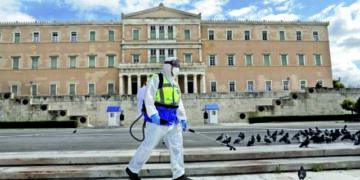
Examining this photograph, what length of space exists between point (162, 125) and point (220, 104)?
28.7 m

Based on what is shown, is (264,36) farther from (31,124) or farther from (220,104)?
(31,124)

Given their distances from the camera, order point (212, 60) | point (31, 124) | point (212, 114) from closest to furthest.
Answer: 1. point (31, 124)
2. point (212, 114)
3. point (212, 60)

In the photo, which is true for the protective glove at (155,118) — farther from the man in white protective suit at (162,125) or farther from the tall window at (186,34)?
the tall window at (186,34)

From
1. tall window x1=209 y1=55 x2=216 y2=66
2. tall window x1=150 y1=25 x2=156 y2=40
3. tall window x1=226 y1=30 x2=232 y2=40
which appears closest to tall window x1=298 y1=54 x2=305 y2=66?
tall window x1=226 y1=30 x2=232 y2=40

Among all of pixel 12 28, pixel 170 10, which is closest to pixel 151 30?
pixel 170 10

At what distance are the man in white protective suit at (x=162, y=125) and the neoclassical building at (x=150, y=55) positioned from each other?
3883cm

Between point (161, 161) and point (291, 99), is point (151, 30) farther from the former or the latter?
point (161, 161)

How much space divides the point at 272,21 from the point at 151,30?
21492mm

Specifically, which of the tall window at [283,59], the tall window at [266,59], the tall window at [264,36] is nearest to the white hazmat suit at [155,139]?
the tall window at [266,59]

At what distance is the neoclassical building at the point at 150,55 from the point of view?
45094 mm

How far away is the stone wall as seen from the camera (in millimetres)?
30078

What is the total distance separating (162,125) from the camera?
4297 millimetres

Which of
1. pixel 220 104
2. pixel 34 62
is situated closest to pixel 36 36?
pixel 34 62

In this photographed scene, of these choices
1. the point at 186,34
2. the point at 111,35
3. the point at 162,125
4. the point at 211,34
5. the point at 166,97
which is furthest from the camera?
the point at 211,34
